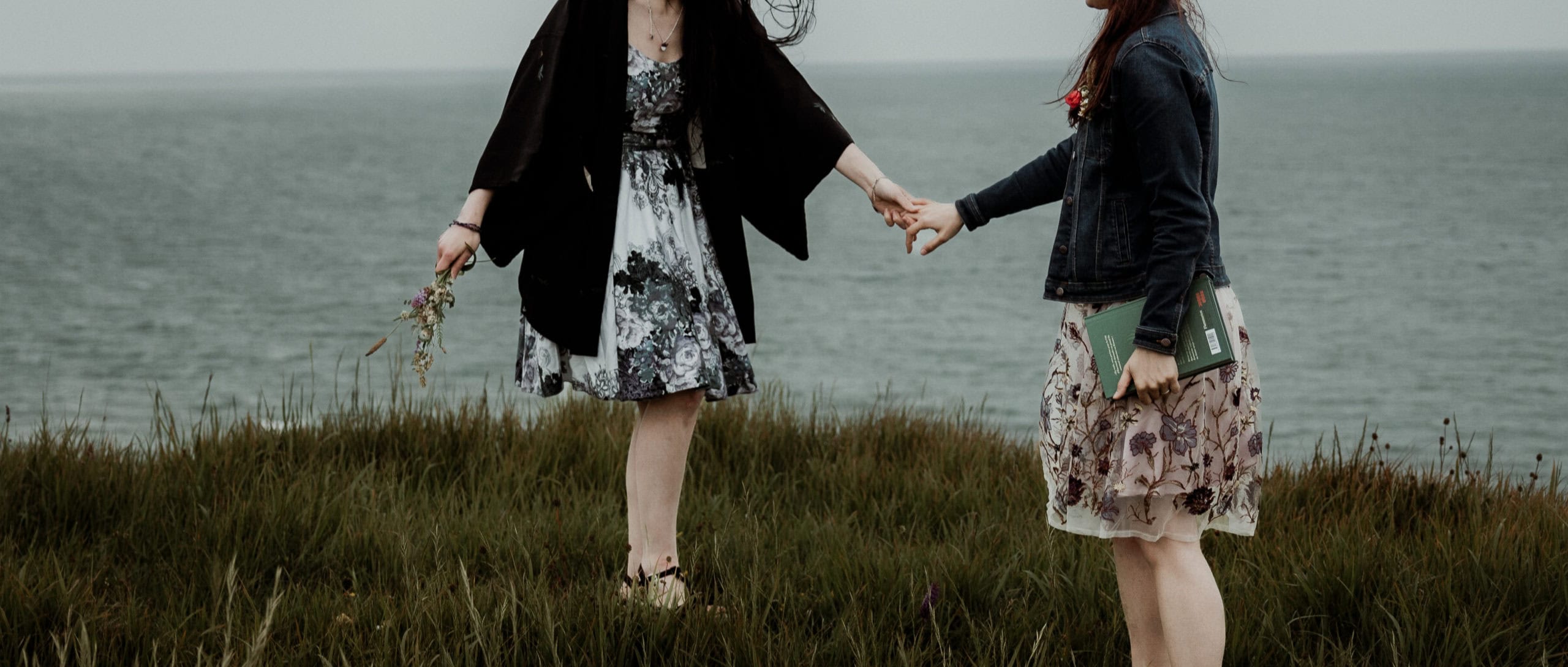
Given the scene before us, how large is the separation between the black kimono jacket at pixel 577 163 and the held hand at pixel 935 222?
0.27 metres

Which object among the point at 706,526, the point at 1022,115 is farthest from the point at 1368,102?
the point at 706,526

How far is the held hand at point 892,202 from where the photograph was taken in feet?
10.3

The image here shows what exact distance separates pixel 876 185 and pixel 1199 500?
1195 millimetres

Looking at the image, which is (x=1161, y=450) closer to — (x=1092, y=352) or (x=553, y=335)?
(x=1092, y=352)

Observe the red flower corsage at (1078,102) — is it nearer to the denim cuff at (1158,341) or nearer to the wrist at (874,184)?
the denim cuff at (1158,341)

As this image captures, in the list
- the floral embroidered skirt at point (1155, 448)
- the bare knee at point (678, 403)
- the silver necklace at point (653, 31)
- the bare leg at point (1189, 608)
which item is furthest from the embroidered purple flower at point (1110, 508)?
the silver necklace at point (653, 31)

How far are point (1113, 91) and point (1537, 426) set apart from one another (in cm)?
1241

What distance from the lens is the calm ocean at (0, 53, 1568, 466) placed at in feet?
43.6

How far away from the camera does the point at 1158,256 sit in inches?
90.0

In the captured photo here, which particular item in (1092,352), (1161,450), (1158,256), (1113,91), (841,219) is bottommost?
(841,219)

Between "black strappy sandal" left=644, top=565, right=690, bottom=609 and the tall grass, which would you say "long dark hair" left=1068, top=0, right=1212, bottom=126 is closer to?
the tall grass

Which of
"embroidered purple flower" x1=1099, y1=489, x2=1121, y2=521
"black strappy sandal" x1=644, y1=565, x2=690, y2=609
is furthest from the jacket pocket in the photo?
"black strappy sandal" x1=644, y1=565, x2=690, y2=609

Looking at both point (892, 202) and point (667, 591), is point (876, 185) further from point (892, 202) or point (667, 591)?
point (667, 591)

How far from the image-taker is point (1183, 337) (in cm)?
232
